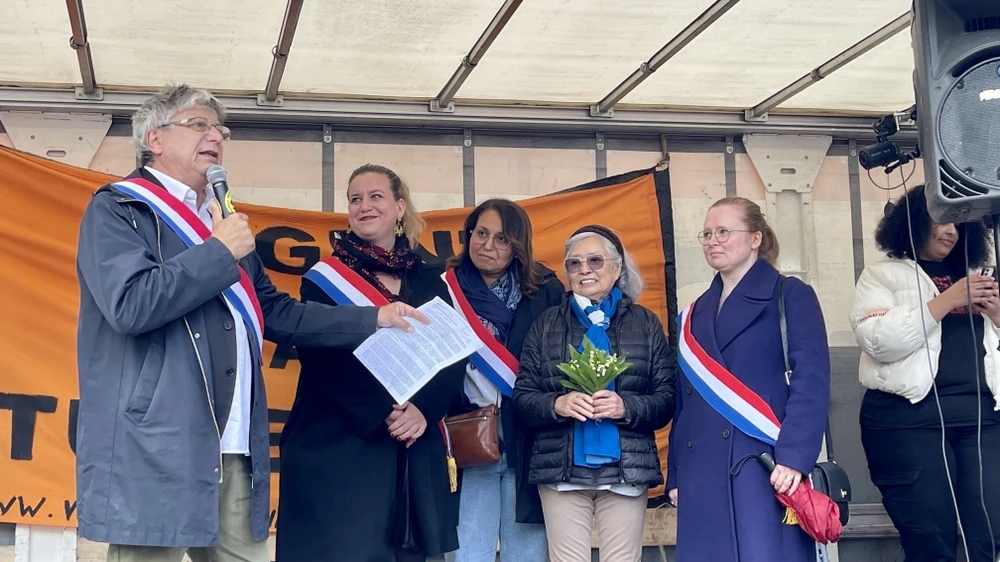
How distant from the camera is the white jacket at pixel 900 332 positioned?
13.3 ft

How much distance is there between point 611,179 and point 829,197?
121 centimetres

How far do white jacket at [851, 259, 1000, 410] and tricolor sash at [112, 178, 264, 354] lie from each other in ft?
8.46

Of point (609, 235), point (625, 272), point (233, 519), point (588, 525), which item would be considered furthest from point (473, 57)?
point (233, 519)

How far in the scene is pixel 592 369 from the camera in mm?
3451

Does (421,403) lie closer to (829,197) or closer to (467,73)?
(467,73)

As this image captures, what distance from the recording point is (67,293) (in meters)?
4.51

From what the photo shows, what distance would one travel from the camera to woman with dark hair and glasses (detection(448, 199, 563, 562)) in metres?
3.72

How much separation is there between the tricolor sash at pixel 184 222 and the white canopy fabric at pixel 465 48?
4.69 ft

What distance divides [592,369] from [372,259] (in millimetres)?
888

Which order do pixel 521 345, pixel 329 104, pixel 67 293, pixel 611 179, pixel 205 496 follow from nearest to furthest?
pixel 205 496
pixel 521 345
pixel 67 293
pixel 329 104
pixel 611 179

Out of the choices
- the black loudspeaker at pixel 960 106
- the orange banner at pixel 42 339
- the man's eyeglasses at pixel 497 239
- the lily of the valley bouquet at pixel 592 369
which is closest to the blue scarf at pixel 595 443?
the lily of the valley bouquet at pixel 592 369

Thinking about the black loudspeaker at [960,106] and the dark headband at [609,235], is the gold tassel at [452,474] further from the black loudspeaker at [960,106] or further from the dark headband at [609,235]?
the black loudspeaker at [960,106]

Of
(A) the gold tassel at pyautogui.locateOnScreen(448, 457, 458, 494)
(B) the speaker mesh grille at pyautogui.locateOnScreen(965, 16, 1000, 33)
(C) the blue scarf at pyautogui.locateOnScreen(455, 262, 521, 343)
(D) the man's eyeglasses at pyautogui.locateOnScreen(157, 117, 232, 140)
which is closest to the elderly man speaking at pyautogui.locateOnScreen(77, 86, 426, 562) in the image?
(D) the man's eyeglasses at pyautogui.locateOnScreen(157, 117, 232, 140)

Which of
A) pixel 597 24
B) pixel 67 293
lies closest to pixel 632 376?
pixel 597 24
